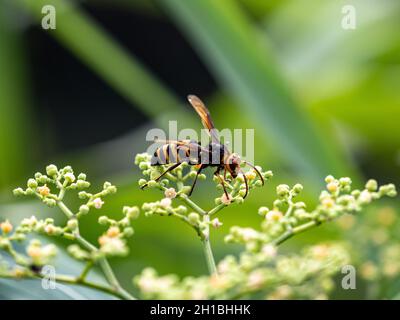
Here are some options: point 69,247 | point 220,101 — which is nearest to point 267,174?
point 69,247

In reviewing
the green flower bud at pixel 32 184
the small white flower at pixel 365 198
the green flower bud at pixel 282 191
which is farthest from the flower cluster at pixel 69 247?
the small white flower at pixel 365 198

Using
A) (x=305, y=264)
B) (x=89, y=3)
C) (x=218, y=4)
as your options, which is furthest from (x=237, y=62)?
(x=89, y=3)

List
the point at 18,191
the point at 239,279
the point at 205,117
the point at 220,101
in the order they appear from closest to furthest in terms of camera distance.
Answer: the point at 239,279, the point at 18,191, the point at 205,117, the point at 220,101

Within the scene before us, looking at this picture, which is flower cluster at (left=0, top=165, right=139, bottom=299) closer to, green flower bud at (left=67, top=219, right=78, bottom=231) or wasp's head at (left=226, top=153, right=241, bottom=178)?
green flower bud at (left=67, top=219, right=78, bottom=231)

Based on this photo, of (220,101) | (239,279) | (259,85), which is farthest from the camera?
(220,101)

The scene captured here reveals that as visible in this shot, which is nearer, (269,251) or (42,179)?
(269,251)

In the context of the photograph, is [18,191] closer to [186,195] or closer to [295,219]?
[186,195]

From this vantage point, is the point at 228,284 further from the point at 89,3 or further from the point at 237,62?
the point at 89,3
